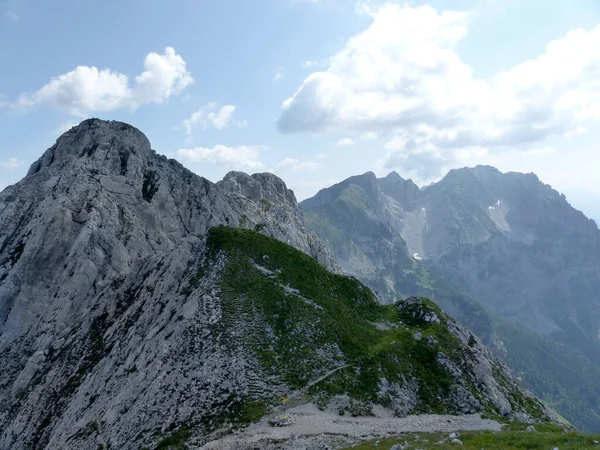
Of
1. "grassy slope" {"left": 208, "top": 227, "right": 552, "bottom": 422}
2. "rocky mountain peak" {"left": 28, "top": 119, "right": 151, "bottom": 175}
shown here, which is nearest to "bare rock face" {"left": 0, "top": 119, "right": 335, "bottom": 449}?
"rocky mountain peak" {"left": 28, "top": 119, "right": 151, "bottom": 175}

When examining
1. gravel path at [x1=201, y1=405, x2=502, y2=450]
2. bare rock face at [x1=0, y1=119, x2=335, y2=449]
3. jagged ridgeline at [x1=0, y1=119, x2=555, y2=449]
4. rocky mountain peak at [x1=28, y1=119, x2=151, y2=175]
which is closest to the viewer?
gravel path at [x1=201, y1=405, x2=502, y2=450]

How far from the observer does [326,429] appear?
38.1 meters

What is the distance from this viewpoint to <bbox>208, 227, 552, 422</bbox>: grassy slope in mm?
46125

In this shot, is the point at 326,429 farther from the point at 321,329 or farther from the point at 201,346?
the point at 201,346

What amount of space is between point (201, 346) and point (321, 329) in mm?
14729

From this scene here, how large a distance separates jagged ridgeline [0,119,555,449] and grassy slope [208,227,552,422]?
0.18 m

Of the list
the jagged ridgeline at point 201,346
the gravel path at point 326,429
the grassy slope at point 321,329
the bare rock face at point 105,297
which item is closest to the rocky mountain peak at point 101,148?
the bare rock face at point 105,297

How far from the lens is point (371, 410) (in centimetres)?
4234

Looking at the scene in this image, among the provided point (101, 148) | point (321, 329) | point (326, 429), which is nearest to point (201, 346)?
point (321, 329)

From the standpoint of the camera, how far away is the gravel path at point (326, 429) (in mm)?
35656

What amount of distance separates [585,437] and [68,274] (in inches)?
3618

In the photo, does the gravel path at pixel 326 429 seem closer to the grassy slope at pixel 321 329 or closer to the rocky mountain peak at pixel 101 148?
the grassy slope at pixel 321 329

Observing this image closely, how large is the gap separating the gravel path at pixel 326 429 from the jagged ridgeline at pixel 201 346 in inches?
67.3

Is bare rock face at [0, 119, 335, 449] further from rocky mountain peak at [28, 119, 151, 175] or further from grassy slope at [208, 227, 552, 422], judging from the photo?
grassy slope at [208, 227, 552, 422]
